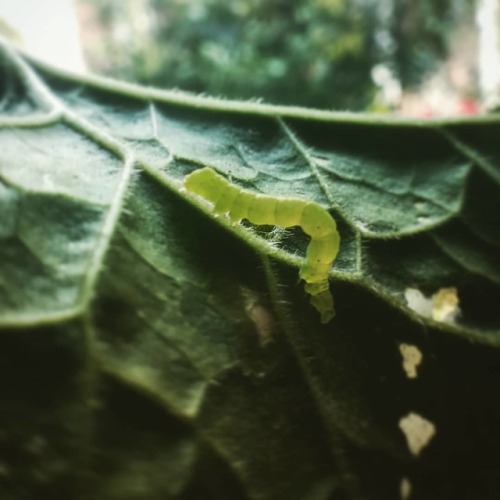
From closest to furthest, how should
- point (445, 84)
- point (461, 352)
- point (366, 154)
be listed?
point (461, 352)
point (366, 154)
point (445, 84)

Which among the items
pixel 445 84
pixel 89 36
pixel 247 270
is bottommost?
pixel 89 36

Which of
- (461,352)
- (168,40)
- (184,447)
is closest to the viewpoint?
(184,447)

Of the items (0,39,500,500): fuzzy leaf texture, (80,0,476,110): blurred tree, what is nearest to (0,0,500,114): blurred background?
(80,0,476,110): blurred tree

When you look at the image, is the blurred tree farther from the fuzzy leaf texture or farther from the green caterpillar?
the green caterpillar

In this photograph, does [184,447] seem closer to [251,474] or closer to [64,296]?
[251,474]

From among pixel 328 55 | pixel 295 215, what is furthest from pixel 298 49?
pixel 295 215

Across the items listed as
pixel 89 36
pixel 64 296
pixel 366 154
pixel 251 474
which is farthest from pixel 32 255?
pixel 89 36

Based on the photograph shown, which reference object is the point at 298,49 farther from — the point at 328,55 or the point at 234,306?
the point at 234,306
